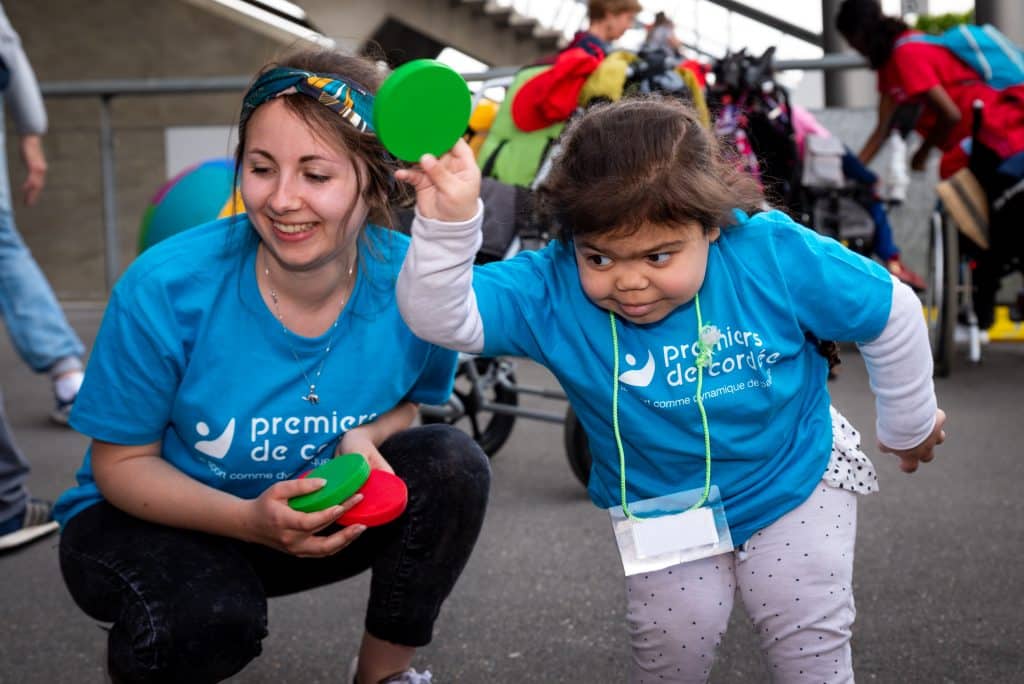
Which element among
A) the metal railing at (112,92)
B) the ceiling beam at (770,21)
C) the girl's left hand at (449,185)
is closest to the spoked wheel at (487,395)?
the girl's left hand at (449,185)

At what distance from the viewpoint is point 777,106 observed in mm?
5066

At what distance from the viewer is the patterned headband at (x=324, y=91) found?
1.67 meters

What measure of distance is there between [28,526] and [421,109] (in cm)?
213

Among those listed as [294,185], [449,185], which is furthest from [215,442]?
[449,185]

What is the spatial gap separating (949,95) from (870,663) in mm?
3980

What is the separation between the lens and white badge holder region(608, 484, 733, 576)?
1.62 meters

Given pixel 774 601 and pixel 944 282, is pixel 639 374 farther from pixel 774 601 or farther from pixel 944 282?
pixel 944 282

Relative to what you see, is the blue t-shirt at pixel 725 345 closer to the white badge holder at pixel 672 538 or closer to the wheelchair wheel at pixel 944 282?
the white badge holder at pixel 672 538

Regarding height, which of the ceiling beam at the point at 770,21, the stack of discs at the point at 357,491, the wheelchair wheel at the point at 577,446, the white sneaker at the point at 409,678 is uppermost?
the stack of discs at the point at 357,491

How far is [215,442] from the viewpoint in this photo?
175 cm

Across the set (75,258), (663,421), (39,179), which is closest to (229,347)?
(663,421)

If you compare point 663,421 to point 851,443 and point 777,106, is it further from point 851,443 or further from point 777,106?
point 777,106

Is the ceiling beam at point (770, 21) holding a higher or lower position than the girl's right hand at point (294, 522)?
lower

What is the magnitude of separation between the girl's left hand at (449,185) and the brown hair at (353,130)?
332mm
